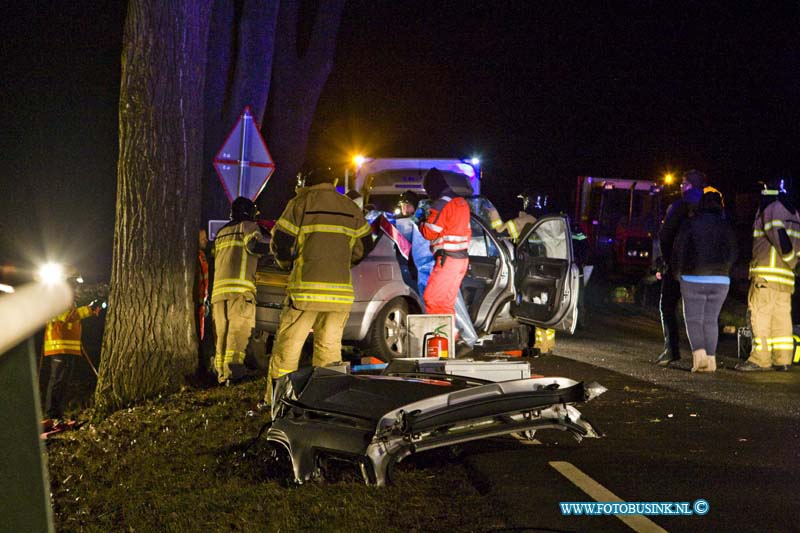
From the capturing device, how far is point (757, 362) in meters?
9.70

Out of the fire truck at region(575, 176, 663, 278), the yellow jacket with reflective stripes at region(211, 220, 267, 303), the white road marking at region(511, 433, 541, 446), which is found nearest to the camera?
the white road marking at region(511, 433, 541, 446)

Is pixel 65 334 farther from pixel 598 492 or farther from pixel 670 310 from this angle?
pixel 670 310

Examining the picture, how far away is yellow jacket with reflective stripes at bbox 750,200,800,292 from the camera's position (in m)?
9.75

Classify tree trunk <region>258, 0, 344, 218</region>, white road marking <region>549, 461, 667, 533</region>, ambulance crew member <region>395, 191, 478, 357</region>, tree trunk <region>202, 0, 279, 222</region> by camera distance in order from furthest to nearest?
tree trunk <region>258, 0, 344, 218</region> < tree trunk <region>202, 0, 279, 222</region> < ambulance crew member <region>395, 191, 478, 357</region> < white road marking <region>549, 461, 667, 533</region>

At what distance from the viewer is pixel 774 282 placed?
979cm

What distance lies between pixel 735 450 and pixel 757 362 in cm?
442

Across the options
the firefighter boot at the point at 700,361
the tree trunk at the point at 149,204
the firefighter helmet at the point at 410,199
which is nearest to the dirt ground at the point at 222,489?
the tree trunk at the point at 149,204

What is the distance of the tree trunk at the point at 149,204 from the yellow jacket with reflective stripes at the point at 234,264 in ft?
2.08

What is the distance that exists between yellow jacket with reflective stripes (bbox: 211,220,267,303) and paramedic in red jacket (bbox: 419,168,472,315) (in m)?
1.70

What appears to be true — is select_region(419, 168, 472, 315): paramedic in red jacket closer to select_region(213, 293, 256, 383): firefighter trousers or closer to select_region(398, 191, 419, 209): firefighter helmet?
select_region(398, 191, 419, 209): firefighter helmet

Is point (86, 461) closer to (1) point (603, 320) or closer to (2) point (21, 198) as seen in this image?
(1) point (603, 320)

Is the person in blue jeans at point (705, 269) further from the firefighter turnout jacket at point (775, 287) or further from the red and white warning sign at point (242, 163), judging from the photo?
the red and white warning sign at point (242, 163)

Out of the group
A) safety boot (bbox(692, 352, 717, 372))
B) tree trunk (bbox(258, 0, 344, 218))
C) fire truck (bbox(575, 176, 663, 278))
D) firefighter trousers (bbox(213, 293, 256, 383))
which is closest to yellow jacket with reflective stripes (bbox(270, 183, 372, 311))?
firefighter trousers (bbox(213, 293, 256, 383))

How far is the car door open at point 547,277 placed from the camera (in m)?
9.16
